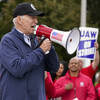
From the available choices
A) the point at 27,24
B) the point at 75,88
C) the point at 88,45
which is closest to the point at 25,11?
the point at 27,24

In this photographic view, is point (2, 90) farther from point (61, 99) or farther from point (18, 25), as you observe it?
point (61, 99)

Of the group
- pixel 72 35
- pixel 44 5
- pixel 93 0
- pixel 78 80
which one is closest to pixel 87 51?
pixel 78 80

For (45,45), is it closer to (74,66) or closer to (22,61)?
(22,61)

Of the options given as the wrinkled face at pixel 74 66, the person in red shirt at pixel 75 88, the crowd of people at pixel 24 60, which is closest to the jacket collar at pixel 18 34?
the crowd of people at pixel 24 60

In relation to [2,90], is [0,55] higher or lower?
higher

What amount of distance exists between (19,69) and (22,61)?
8 centimetres

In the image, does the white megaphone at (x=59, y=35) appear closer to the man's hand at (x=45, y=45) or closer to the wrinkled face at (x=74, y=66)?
the man's hand at (x=45, y=45)

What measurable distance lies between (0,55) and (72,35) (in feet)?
2.60

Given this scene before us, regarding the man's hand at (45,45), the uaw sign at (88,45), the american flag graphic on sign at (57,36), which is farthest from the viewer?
the uaw sign at (88,45)

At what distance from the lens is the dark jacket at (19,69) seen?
296cm

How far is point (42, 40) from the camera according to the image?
10.4 feet

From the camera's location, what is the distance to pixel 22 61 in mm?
2957

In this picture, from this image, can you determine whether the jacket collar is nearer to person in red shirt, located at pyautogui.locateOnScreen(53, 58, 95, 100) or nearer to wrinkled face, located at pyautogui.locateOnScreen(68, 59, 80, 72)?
person in red shirt, located at pyautogui.locateOnScreen(53, 58, 95, 100)

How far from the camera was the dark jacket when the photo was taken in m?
2.96
